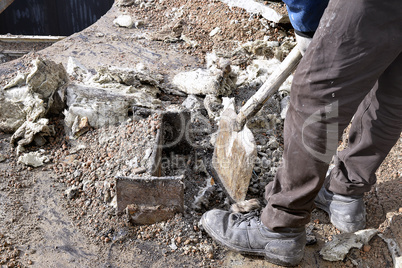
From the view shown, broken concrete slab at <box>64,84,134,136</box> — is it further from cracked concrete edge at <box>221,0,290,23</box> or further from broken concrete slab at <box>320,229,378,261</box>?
cracked concrete edge at <box>221,0,290,23</box>

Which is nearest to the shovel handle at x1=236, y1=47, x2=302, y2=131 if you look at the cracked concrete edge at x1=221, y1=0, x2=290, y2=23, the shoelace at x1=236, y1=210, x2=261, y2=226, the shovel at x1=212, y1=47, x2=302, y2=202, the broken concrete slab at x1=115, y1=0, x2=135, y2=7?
the shovel at x1=212, y1=47, x2=302, y2=202

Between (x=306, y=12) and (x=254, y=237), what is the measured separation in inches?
46.9

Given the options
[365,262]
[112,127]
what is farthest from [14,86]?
[365,262]

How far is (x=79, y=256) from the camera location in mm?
2119

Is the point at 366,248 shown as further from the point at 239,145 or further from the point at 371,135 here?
the point at 239,145

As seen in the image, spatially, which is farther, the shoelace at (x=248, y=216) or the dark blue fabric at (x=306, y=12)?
the shoelace at (x=248, y=216)

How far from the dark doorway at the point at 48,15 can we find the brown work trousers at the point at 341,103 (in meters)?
6.80

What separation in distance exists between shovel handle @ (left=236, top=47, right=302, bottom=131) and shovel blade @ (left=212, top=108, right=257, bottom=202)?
8cm

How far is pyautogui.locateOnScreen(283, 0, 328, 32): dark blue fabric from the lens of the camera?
5.22 ft

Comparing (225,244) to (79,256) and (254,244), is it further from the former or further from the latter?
(79,256)

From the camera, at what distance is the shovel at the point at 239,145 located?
7.65 feet

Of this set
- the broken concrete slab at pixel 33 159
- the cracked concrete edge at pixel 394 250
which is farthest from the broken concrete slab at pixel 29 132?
the cracked concrete edge at pixel 394 250

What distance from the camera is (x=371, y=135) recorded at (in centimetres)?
194

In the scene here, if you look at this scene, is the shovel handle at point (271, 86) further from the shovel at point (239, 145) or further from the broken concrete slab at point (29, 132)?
the broken concrete slab at point (29, 132)
